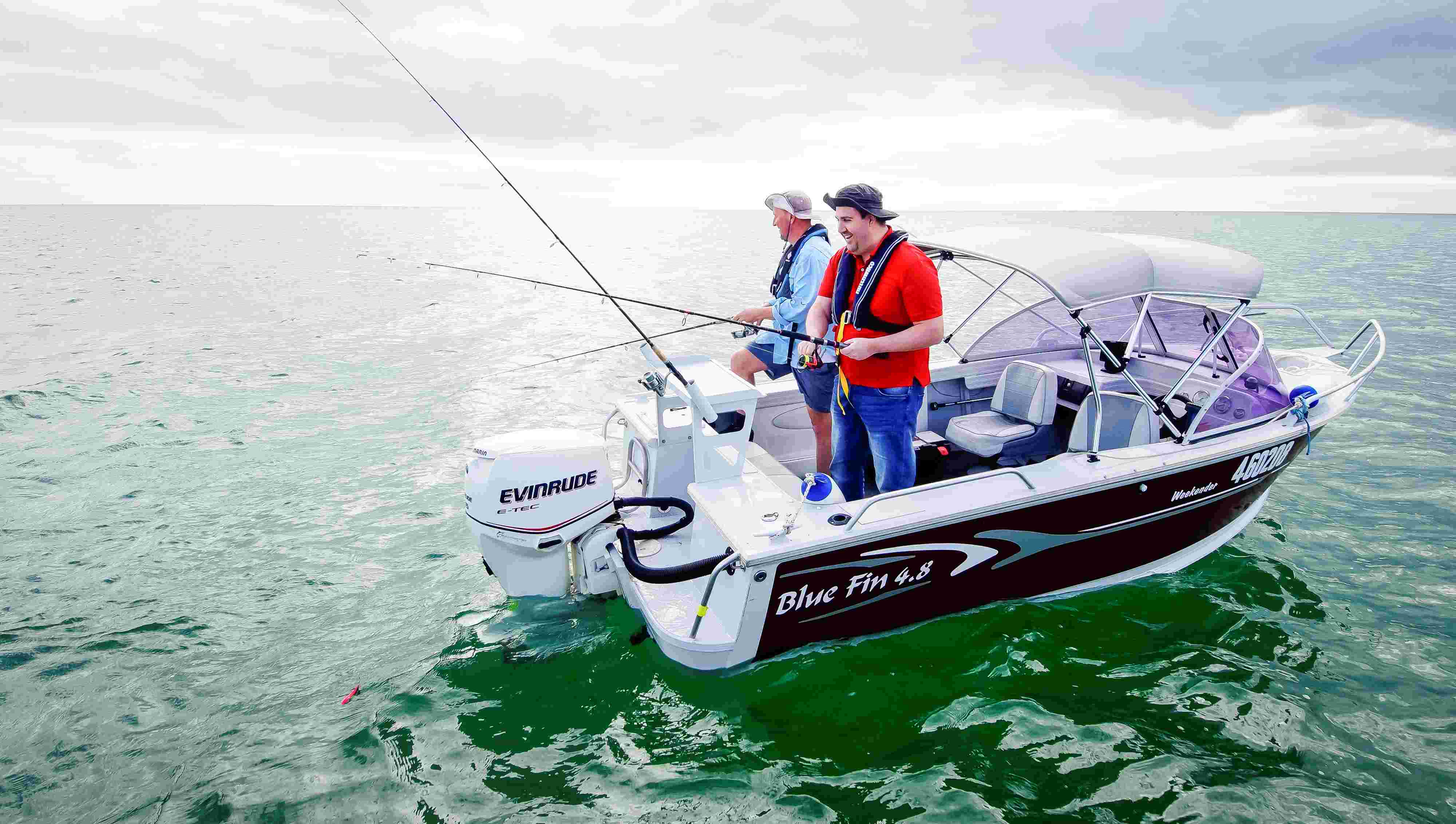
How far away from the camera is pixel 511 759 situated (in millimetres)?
3232

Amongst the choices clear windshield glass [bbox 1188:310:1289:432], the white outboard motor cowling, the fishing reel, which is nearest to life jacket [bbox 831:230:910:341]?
the fishing reel

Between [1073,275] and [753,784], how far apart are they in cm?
300

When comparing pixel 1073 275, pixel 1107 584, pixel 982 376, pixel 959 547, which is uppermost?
pixel 1073 275

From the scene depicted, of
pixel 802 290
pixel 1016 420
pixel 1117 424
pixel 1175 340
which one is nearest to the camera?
pixel 802 290

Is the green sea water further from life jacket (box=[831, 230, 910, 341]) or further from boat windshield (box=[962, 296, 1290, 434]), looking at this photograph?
life jacket (box=[831, 230, 910, 341])

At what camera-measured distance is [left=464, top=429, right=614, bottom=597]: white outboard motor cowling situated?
3.50 meters

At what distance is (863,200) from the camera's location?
3402mm

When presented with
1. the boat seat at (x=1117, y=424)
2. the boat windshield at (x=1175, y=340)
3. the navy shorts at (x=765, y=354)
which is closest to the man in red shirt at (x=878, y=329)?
the navy shorts at (x=765, y=354)

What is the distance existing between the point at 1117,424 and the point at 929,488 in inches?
80.7

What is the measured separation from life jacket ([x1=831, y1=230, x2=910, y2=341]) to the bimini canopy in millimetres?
846

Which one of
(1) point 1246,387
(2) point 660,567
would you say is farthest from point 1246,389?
(2) point 660,567

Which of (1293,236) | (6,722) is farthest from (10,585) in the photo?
(1293,236)

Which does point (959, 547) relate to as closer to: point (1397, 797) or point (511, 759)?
point (1397, 797)

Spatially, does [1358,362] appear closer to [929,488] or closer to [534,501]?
[929,488]
